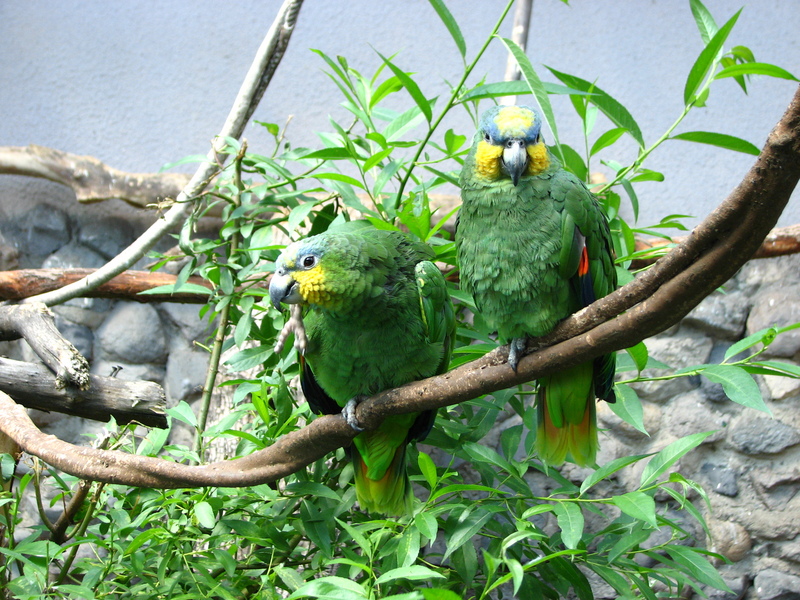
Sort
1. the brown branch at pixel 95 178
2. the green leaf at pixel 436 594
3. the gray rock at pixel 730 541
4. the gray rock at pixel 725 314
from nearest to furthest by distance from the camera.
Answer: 1. the green leaf at pixel 436 594
2. the gray rock at pixel 730 541
3. the gray rock at pixel 725 314
4. the brown branch at pixel 95 178

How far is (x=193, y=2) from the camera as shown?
7.61 feet

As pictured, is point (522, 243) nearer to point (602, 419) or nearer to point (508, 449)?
point (508, 449)

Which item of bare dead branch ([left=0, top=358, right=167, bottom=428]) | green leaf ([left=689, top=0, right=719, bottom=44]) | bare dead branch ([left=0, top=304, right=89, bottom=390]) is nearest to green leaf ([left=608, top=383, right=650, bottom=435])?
green leaf ([left=689, top=0, right=719, bottom=44])

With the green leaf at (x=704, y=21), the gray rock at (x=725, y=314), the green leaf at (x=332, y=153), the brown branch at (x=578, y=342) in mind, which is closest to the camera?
the brown branch at (x=578, y=342)

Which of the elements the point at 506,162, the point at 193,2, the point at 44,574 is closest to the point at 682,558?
the point at 506,162

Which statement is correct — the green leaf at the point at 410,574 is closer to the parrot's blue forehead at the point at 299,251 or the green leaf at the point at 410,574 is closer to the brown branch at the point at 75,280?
the parrot's blue forehead at the point at 299,251

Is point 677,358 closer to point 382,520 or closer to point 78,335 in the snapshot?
point 382,520

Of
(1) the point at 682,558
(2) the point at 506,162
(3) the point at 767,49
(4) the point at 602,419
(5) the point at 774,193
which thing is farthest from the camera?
(3) the point at 767,49

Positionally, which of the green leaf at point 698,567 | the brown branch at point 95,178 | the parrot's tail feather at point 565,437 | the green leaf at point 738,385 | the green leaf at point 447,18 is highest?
the green leaf at point 447,18

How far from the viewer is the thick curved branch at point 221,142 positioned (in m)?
1.61

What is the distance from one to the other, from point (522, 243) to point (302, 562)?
0.81 meters

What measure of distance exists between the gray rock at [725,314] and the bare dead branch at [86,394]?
1526mm

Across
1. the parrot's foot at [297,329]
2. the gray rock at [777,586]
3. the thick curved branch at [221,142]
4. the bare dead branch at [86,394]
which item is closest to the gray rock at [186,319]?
the thick curved branch at [221,142]

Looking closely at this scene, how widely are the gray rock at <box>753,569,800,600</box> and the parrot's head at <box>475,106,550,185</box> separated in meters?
1.53
